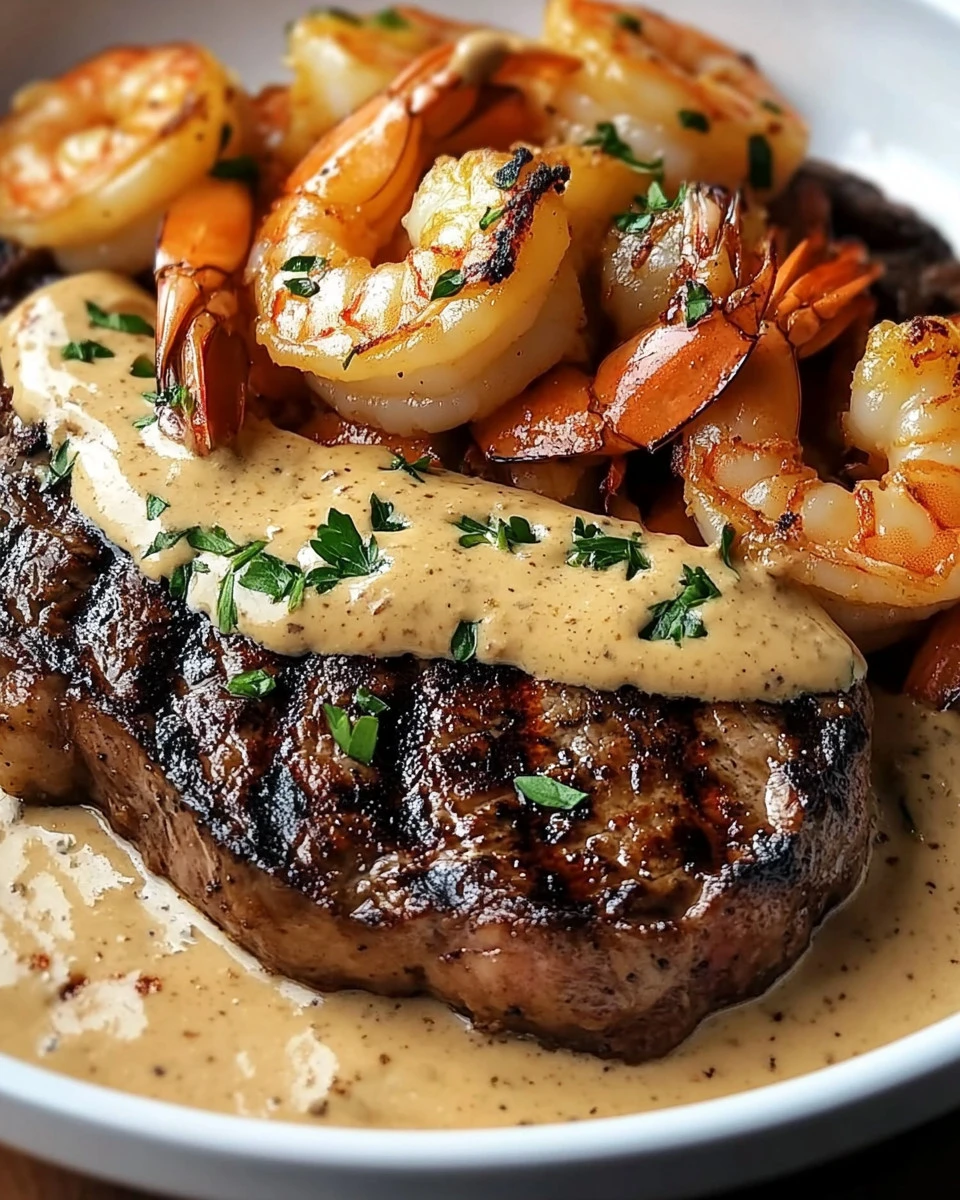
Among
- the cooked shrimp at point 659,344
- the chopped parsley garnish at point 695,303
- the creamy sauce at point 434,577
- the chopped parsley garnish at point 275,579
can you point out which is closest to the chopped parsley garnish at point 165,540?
the creamy sauce at point 434,577

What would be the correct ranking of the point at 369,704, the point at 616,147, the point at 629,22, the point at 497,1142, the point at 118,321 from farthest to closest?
the point at 629,22 < the point at 616,147 < the point at 118,321 < the point at 369,704 < the point at 497,1142

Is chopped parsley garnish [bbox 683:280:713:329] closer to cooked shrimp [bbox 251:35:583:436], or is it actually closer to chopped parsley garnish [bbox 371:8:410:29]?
cooked shrimp [bbox 251:35:583:436]

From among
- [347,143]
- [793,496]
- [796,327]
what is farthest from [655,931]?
[347,143]

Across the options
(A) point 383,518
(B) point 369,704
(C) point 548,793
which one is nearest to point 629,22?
(A) point 383,518

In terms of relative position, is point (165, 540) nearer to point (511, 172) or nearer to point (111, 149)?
point (511, 172)

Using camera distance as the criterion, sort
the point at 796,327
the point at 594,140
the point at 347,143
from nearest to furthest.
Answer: the point at 796,327 → the point at 347,143 → the point at 594,140

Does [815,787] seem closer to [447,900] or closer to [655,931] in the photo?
[655,931]
